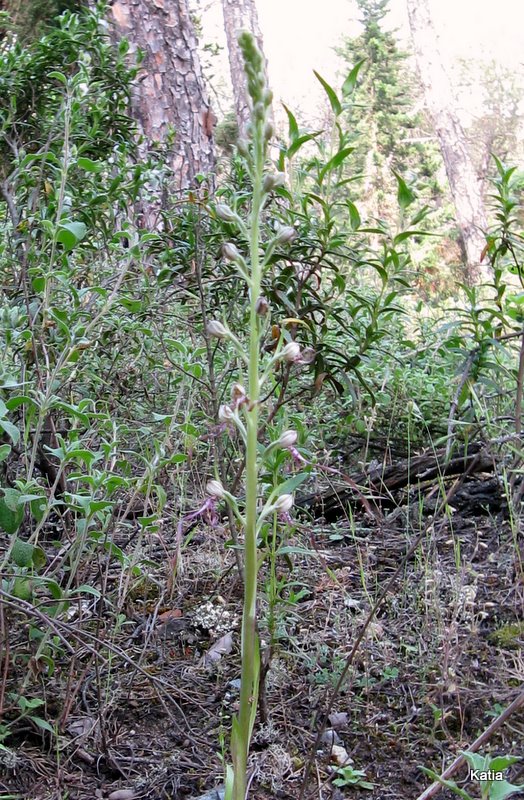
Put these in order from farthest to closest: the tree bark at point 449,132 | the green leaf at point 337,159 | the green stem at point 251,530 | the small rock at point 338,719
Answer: the tree bark at point 449,132 < the green leaf at point 337,159 < the small rock at point 338,719 < the green stem at point 251,530

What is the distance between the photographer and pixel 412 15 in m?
16.2

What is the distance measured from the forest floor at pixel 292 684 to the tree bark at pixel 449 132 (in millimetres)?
11665

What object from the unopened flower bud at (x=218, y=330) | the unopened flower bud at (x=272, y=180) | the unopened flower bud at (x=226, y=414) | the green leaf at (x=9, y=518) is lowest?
the green leaf at (x=9, y=518)

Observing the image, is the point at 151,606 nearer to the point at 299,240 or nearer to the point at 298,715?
the point at 298,715

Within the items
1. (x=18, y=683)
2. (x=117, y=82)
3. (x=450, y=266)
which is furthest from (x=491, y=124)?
(x=18, y=683)

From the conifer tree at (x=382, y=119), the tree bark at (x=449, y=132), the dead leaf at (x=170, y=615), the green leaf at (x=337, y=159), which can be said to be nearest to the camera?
the green leaf at (x=337, y=159)

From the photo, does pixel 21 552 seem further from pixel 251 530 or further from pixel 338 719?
pixel 338 719

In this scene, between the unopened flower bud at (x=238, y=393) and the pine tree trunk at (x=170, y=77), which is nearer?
the unopened flower bud at (x=238, y=393)

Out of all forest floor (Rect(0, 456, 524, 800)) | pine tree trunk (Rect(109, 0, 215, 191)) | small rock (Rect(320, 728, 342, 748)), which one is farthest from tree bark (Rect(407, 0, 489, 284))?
small rock (Rect(320, 728, 342, 748))

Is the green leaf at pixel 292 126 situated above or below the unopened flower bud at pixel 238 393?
above

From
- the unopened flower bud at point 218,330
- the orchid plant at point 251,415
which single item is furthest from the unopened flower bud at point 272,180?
the unopened flower bud at point 218,330

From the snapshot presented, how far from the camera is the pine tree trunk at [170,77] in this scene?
525cm

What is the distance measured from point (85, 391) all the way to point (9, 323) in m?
0.65

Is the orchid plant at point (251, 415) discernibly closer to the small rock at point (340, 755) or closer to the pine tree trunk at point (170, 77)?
the small rock at point (340, 755)
